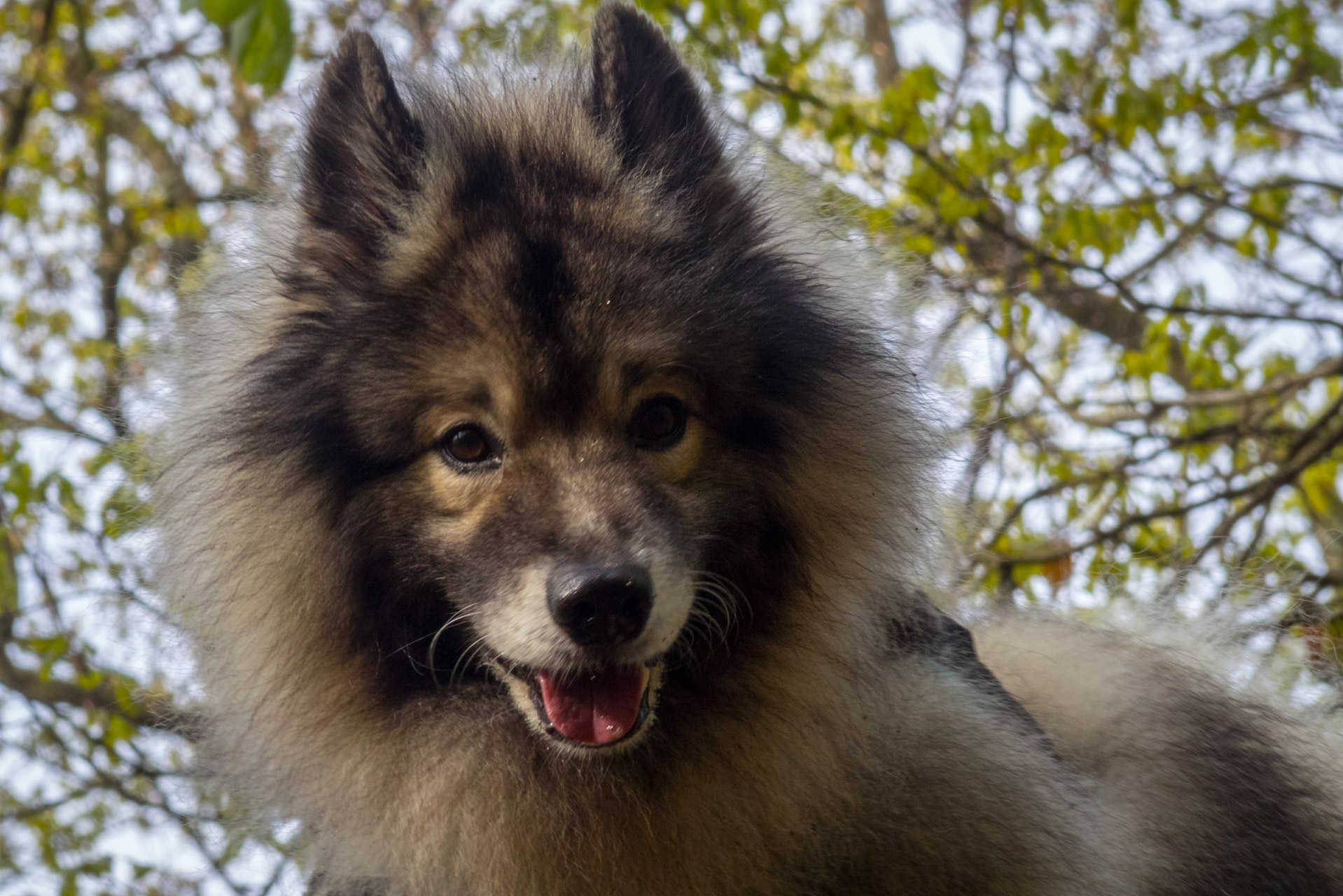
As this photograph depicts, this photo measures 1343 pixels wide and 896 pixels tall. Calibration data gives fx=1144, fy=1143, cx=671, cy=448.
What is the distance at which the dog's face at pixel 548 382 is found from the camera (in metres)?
2.19

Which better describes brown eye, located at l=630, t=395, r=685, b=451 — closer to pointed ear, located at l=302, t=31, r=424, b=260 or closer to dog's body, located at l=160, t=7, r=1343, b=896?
dog's body, located at l=160, t=7, r=1343, b=896

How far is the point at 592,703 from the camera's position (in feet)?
7.50

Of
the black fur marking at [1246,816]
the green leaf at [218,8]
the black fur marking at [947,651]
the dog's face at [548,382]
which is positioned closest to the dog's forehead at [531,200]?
the dog's face at [548,382]

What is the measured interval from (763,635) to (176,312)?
1875mm

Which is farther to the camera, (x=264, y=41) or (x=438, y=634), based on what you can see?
(x=264, y=41)

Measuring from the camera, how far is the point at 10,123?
670 centimetres

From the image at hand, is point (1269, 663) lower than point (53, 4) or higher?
lower

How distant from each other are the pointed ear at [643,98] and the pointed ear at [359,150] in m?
0.45

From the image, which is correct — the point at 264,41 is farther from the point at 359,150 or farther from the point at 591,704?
the point at 591,704

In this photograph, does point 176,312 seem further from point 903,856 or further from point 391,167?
point 903,856

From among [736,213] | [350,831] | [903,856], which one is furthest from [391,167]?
[903,856]

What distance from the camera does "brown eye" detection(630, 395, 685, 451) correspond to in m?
2.32

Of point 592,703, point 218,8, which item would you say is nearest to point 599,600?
point 592,703

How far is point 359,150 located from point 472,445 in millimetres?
747
